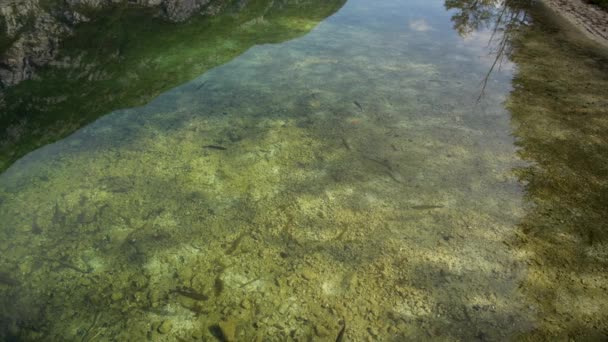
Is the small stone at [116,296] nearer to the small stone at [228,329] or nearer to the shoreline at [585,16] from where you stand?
the small stone at [228,329]

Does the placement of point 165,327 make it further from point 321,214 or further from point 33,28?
point 33,28

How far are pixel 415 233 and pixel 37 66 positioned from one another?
494 centimetres

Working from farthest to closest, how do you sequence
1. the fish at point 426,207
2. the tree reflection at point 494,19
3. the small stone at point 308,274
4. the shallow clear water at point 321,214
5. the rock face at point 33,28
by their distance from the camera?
1. the tree reflection at point 494,19
2. the rock face at point 33,28
3. the fish at point 426,207
4. the small stone at point 308,274
5. the shallow clear water at point 321,214

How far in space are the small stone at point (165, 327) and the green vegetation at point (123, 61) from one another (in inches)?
90.0

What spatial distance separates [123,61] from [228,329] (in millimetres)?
4265

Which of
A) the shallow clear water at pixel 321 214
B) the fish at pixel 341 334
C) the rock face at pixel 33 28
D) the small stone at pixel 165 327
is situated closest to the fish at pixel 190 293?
the shallow clear water at pixel 321 214

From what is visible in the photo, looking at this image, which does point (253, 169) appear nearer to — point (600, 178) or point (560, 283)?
point (560, 283)

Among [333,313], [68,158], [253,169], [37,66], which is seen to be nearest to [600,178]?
[333,313]

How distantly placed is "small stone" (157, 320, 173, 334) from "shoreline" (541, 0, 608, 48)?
270 inches

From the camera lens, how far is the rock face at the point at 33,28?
15.1ft

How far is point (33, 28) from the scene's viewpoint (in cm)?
532

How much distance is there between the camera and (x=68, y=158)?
10.7 ft

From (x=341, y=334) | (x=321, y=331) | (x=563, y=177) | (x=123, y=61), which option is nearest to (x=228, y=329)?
(x=321, y=331)

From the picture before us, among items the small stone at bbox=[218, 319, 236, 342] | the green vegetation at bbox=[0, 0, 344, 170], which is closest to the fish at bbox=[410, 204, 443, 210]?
the small stone at bbox=[218, 319, 236, 342]
